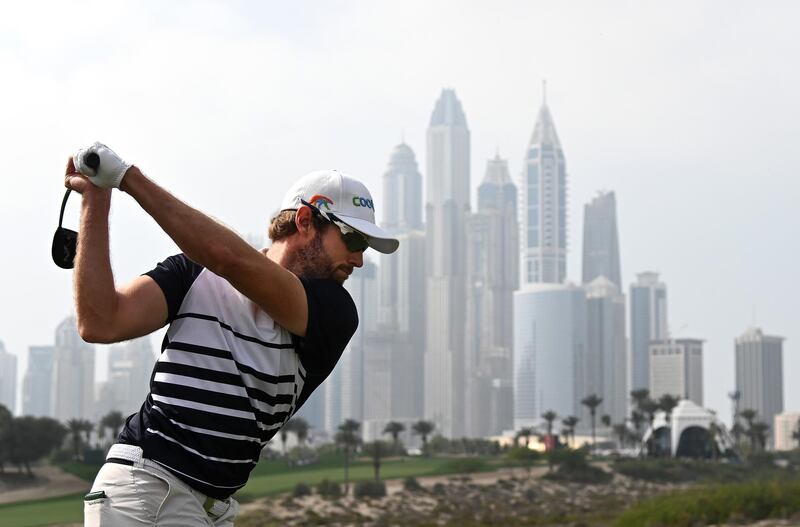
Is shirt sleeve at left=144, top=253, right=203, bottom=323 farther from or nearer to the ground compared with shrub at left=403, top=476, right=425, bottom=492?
farther from the ground

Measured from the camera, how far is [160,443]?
339 cm

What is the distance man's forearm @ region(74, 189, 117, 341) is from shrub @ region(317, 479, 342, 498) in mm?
52410

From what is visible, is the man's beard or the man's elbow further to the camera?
the man's beard

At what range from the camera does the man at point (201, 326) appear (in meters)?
3.21

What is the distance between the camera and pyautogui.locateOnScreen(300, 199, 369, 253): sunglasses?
361 cm

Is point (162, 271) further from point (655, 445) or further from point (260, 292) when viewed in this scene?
point (655, 445)

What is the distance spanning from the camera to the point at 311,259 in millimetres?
3678

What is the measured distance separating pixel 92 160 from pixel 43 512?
124 feet

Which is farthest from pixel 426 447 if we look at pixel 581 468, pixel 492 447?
pixel 581 468

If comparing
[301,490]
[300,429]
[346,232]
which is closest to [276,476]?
[301,490]

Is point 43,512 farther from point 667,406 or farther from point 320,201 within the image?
point 667,406

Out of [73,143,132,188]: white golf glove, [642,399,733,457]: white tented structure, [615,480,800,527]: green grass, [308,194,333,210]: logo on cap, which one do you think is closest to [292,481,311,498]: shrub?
[615,480,800,527]: green grass

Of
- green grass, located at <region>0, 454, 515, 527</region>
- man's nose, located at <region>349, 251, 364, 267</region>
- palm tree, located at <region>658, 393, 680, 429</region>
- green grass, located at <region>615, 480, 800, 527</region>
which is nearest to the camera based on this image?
man's nose, located at <region>349, 251, 364, 267</region>

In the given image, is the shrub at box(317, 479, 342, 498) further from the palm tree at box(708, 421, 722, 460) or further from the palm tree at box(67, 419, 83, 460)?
the palm tree at box(708, 421, 722, 460)
